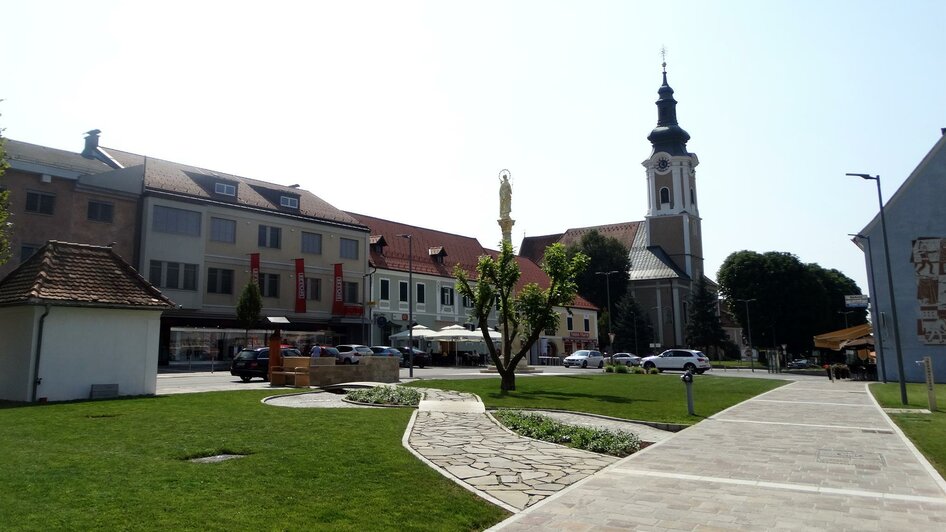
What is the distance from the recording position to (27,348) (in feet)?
56.4

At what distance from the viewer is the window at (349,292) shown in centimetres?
4934

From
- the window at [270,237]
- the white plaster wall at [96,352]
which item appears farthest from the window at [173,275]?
the white plaster wall at [96,352]

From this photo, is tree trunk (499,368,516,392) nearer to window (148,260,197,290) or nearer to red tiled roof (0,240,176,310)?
red tiled roof (0,240,176,310)

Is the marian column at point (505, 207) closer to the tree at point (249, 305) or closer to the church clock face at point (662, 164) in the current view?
the tree at point (249, 305)

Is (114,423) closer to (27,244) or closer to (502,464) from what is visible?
(502,464)

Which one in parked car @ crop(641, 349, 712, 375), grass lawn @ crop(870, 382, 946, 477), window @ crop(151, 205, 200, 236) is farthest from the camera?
parked car @ crop(641, 349, 712, 375)

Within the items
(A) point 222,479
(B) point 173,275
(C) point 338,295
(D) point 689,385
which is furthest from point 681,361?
(A) point 222,479

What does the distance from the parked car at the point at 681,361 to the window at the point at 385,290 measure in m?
20.8

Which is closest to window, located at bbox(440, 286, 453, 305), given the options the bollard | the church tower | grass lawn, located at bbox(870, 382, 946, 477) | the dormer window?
the dormer window

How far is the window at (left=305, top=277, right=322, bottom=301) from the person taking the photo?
4709 cm

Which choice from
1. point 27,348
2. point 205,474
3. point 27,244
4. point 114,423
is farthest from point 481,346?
point 205,474

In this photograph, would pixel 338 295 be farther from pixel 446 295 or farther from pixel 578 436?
pixel 578 436

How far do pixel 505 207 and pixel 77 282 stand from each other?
23.6 metres

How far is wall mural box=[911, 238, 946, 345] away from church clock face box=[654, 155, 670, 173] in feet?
178
